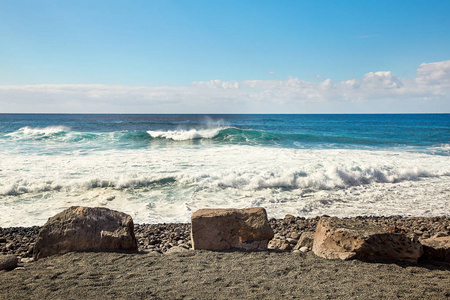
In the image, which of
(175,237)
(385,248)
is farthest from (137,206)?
(385,248)

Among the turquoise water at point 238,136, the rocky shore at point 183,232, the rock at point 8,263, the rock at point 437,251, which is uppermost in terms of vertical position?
the turquoise water at point 238,136

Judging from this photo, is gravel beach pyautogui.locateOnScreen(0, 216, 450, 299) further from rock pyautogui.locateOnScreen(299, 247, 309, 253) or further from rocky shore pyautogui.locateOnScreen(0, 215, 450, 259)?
rocky shore pyautogui.locateOnScreen(0, 215, 450, 259)

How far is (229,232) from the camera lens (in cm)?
436

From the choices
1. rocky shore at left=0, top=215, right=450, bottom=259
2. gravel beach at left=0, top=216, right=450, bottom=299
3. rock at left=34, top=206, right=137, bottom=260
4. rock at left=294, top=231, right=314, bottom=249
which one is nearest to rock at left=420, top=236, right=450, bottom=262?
gravel beach at left=0, top=216, right=450, bottom=299

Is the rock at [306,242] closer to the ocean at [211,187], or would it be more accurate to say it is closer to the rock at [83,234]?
the rock at [83,234]

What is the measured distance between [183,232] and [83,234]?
88.2 inches

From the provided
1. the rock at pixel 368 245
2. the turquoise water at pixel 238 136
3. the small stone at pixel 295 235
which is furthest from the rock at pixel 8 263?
the turquoise water at pixel 238 136

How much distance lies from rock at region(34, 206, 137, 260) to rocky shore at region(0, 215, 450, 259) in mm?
805

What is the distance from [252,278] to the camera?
337 cm

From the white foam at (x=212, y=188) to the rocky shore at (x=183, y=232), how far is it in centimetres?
69

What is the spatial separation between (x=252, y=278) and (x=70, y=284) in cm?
200

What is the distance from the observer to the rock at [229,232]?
14.1 ft

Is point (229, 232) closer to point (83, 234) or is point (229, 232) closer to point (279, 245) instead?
point (279, 245)

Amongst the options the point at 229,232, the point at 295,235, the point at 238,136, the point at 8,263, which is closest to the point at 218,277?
the point at 229,232
